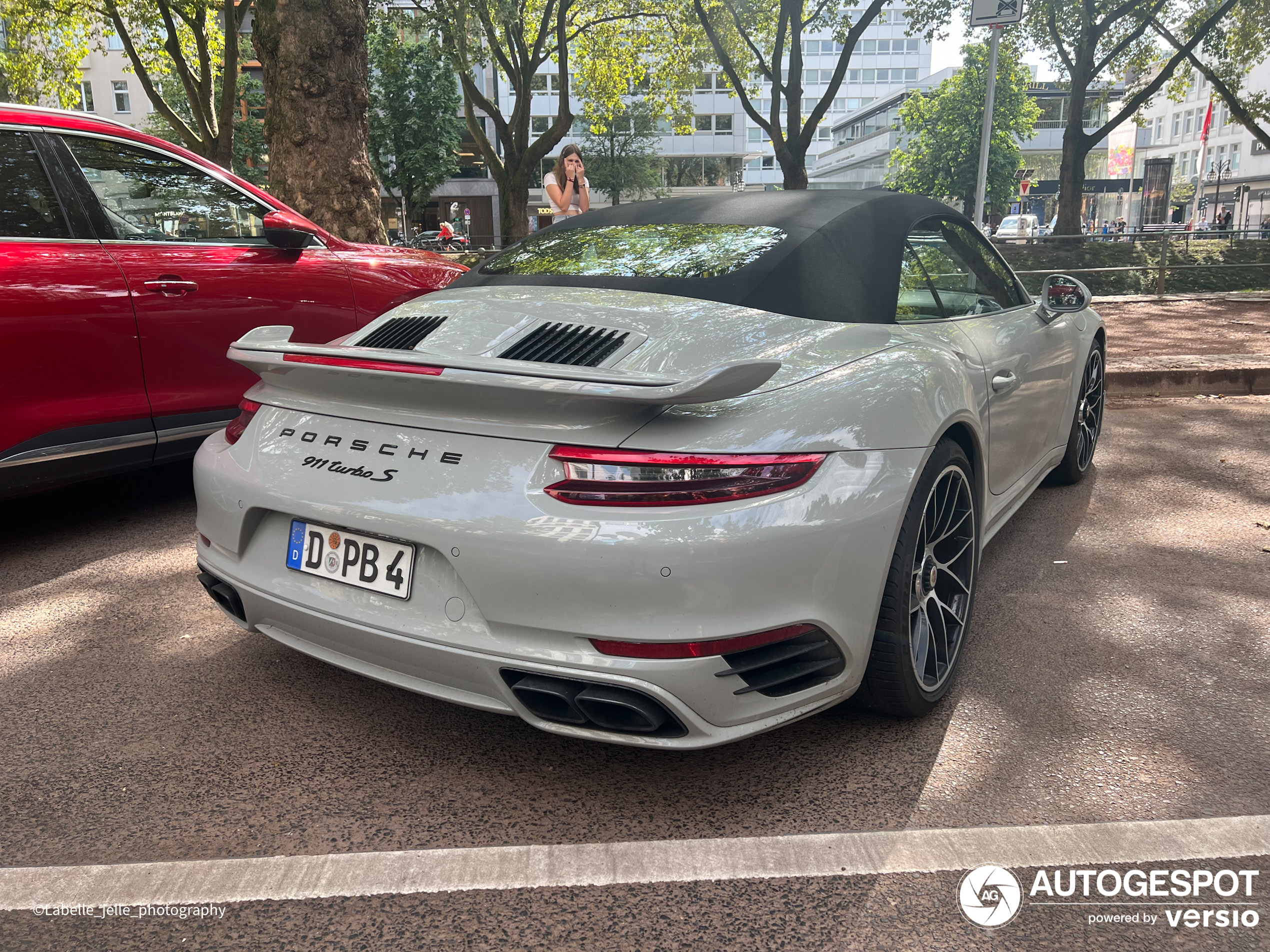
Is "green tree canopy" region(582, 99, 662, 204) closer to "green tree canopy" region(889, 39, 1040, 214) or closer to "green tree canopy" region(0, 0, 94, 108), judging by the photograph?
"green tree canopy" region(889, 39, 1040, 214)

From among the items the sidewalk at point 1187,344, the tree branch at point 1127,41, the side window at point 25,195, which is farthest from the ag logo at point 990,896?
the tree branch at point 1127,41

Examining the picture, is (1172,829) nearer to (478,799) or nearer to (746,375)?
(746,375)

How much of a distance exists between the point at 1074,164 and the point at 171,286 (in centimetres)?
2278

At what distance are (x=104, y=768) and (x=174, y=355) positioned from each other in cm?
228

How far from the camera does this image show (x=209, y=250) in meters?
4.40

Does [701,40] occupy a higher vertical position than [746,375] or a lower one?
higher

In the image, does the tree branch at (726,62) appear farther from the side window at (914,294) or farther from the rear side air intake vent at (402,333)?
the rear side air intake vent at (402,333)

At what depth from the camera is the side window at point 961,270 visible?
3.20 m

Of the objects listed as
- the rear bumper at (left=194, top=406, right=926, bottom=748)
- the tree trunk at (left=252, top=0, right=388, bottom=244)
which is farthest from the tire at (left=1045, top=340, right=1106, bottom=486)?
the tree trunk at (left=252, top=0, right=388, bottom=244)

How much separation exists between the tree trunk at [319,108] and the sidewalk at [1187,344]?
6.39 m

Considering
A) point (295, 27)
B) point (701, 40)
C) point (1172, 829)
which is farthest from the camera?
point (701, 40)

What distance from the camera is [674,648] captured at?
1.94 metres

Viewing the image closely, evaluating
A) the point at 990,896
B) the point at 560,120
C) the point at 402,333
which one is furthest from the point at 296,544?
the point at 560,120

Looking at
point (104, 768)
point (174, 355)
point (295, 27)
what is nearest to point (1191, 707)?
point (104, 768)
